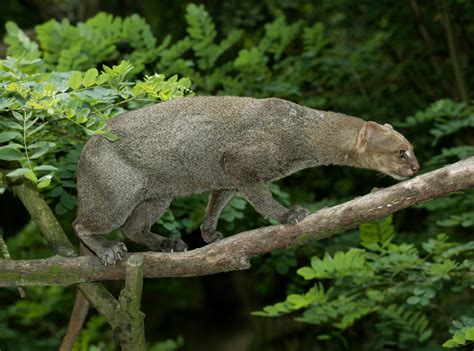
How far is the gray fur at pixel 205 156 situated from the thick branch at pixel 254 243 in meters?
0.34

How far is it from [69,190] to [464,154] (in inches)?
158

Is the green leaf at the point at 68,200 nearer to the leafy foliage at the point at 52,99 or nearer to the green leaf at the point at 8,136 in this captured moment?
the leafy foliage at the point at 52,99

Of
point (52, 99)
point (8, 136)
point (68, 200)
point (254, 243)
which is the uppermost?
point (52, 99)

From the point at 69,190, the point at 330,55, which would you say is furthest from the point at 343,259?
the point at 330,55

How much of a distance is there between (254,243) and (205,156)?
1344mm

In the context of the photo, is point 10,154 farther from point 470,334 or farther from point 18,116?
point 470,334

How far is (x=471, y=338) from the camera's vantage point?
558 centimetres

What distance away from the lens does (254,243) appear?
5914 mm

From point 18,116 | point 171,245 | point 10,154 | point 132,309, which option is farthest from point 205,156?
point 10,154

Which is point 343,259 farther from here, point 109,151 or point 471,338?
point 109,151

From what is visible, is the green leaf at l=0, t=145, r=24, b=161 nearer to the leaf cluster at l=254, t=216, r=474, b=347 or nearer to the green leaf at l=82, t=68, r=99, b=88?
the green leaf at l=82, t=68, r=99, b=88

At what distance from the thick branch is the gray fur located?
34 centimetres

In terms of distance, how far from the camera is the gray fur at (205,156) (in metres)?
6.64

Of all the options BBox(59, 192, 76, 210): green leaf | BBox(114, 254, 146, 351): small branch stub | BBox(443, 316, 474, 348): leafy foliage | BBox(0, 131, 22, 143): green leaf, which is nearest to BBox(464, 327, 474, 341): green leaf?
BBox(443, 316, 474, 348): leafy foliage
